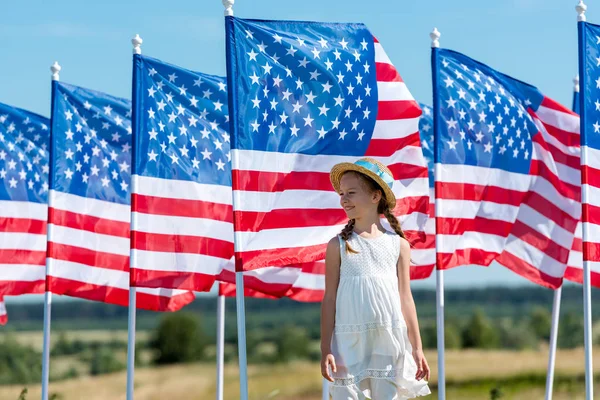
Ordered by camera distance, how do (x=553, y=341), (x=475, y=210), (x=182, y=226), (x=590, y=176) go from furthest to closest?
(x=553, y=341) → (x=475, y=210) → (x=182, y=226) → (x=590, y=176)

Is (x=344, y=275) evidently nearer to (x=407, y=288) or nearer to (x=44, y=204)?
(x=407, y=288)

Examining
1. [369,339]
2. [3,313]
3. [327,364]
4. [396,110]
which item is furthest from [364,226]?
[3,313]

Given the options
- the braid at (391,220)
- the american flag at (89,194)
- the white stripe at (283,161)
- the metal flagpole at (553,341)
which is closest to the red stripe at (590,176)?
the white stripe at (283,161)

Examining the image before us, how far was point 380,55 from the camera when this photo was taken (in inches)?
374

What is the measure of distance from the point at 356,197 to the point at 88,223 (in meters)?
5.93

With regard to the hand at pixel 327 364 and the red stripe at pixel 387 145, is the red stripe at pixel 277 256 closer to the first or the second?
the red stripe at pixel 387 145

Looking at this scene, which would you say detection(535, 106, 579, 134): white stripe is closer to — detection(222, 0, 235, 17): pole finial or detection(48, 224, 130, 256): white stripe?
detection(222, 0, 235, 17): pole finial

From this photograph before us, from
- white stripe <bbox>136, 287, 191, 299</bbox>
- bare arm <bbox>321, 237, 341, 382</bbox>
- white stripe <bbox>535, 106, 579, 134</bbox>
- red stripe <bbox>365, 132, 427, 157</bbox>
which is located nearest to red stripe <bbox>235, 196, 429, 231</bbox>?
red stripe <bbox>365, 132, 427, 157</bbox>

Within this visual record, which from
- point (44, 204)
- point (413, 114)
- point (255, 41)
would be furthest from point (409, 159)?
point (44, 204)

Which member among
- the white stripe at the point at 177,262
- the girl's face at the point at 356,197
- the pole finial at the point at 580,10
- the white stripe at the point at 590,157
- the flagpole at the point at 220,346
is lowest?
the flagpole at the point at 220,346

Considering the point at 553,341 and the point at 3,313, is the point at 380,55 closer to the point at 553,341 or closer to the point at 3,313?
the point at 553,341

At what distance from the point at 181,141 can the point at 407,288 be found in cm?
446

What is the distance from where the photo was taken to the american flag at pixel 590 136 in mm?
9938

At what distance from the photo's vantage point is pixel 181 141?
10.3 metres
